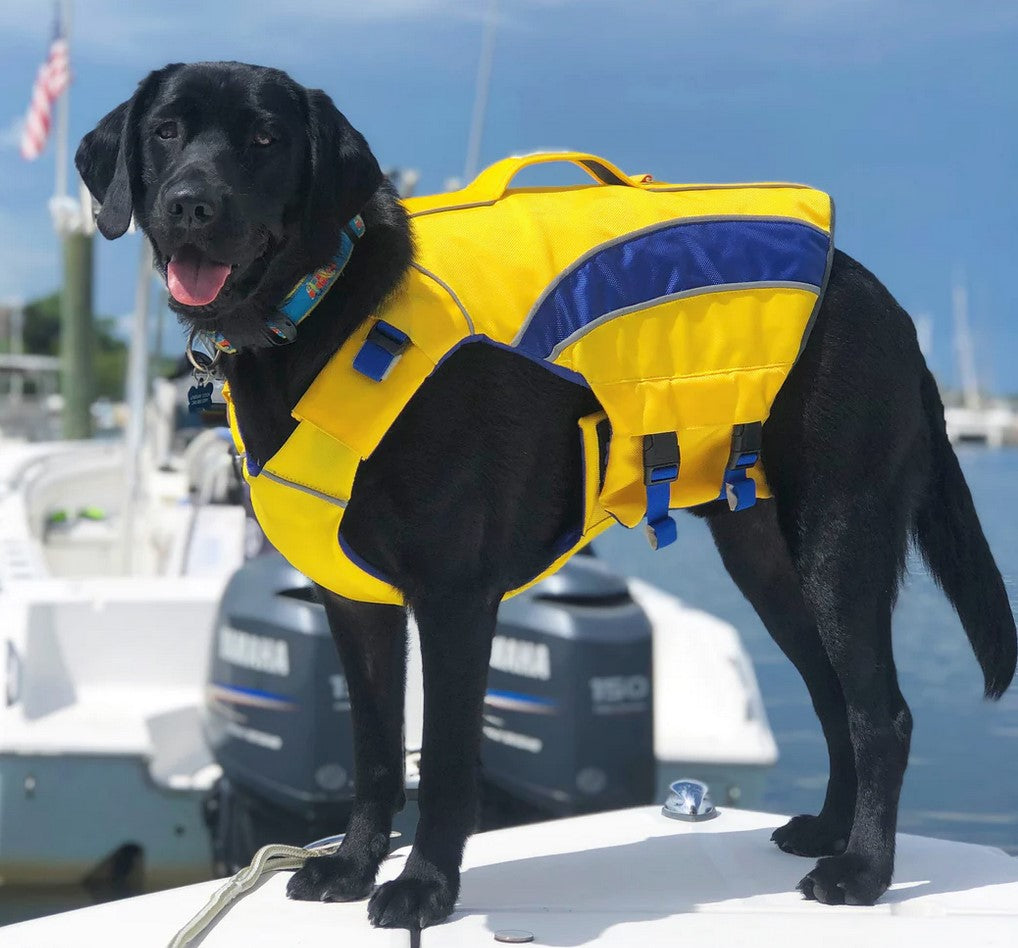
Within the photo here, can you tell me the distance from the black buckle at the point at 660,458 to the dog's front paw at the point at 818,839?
2.53 feet

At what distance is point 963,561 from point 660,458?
2.20 feet

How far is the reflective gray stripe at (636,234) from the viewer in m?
2.18

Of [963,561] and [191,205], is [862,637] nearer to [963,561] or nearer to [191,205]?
[963,561]

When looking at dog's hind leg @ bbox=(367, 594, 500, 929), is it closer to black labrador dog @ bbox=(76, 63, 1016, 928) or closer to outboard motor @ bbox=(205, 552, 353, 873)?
black labrador dog @ bbox=(76, 63, 1016, 928)

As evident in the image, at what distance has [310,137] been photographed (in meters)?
2.12

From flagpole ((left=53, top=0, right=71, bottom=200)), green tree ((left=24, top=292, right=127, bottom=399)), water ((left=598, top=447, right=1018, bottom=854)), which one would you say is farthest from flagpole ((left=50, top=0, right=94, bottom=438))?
green tree ((left=24, top=292, right=127, bottom=399))

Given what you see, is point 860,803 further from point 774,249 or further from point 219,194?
point 219,194

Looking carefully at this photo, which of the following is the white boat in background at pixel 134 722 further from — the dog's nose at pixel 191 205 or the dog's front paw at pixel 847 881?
the dog's nose at pixel 191 205

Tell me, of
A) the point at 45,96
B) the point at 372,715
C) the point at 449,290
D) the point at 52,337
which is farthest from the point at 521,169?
the point at 52,337

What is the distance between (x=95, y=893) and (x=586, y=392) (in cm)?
430

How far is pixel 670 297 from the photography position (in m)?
2.27

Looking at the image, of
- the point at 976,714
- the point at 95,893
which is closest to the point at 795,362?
the point at 95,893

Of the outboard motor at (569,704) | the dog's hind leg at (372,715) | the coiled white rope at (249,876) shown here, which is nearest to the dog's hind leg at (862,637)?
the dog's hind leg at (372,715)

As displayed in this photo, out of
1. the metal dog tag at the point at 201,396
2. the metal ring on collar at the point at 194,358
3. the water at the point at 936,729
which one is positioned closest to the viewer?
the metal ring on collar at the point at 194,358
